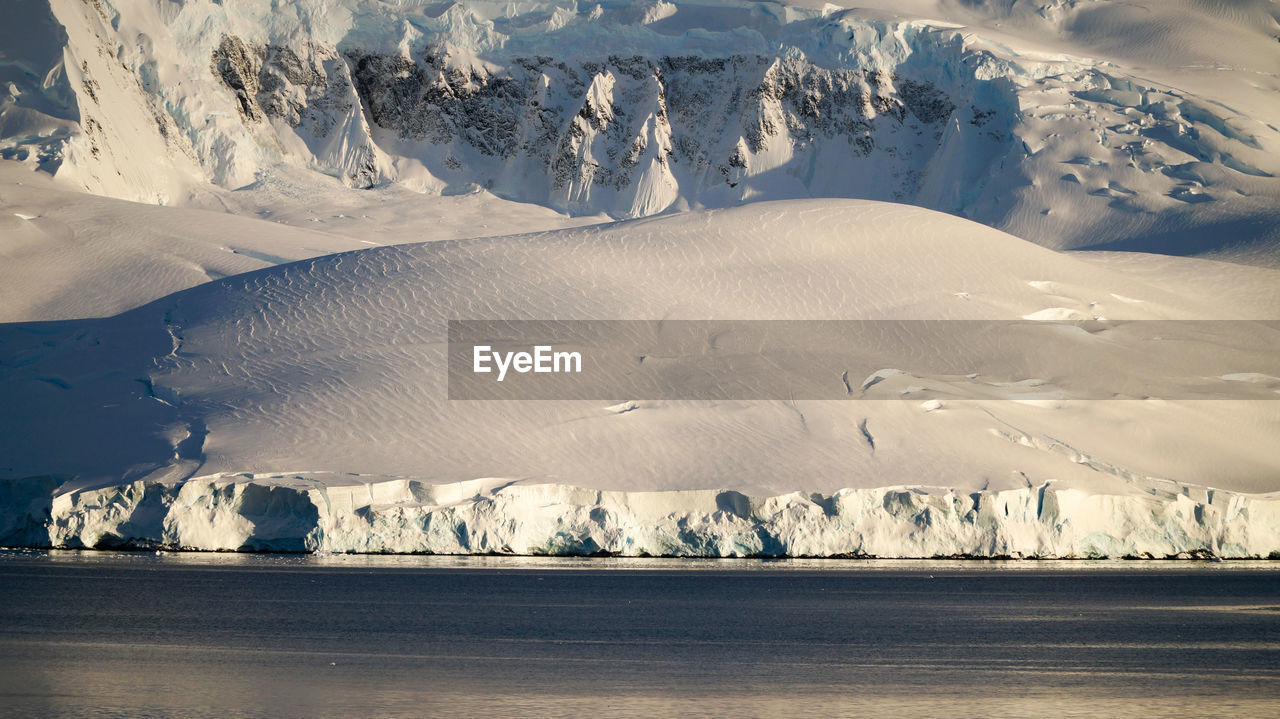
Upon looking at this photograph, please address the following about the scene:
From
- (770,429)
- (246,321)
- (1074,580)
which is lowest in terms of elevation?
(1074,580)

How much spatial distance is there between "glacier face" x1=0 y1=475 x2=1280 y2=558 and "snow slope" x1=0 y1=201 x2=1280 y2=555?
0.07 meters

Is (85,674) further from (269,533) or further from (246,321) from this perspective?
(246,321)

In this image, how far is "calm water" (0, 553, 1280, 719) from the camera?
54.3ft

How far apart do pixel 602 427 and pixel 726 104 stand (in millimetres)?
70162

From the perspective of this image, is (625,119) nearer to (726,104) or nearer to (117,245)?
(726,104)

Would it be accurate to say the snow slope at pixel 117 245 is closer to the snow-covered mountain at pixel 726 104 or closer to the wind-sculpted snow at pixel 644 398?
the wind-sculpted snow at pixel 644 398

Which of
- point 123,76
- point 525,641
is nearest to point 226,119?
point 123,76

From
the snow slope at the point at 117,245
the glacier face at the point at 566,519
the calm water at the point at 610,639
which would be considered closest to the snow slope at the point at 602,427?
the glacier face at the point at 566,519

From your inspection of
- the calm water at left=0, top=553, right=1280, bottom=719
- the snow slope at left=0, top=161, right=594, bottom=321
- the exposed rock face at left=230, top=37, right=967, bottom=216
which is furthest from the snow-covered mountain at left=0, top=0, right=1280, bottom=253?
the calm water at left=0, top=553, right=1280, bottom=719

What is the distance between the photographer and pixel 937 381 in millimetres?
46469

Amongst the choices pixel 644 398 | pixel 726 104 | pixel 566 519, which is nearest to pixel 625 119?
pixel 726 104

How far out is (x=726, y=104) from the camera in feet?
354

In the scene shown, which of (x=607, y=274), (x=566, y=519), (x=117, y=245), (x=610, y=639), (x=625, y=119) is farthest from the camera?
(x=625, y=119)

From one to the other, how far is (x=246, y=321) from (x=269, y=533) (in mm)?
12915
